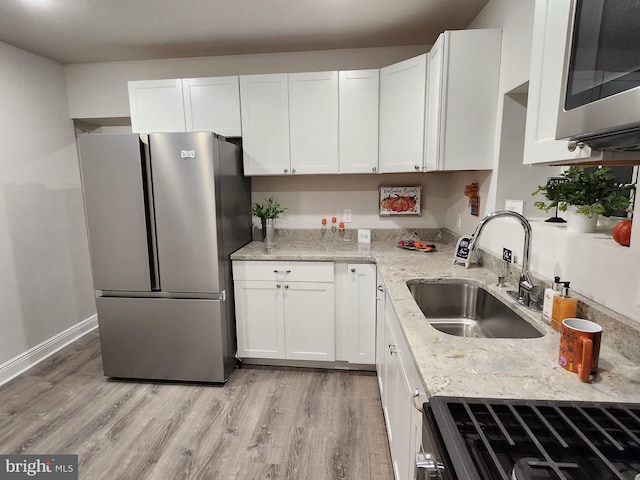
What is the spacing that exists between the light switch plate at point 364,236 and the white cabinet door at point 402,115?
56 centimetres

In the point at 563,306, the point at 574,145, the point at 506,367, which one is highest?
the point at 574,145

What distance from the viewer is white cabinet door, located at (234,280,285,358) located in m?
2.49

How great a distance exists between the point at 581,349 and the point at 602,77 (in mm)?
671

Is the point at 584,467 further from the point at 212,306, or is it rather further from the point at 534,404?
the point at 212,306

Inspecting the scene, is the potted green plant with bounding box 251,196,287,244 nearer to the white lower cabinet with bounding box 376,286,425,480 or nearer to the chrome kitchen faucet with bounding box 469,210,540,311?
the white lower cabinet with bounding box 376,286,425,480

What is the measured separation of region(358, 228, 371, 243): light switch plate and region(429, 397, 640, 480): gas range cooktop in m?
2.05

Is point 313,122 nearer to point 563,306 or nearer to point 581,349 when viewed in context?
point 563,306

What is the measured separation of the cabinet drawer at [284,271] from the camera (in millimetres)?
2420

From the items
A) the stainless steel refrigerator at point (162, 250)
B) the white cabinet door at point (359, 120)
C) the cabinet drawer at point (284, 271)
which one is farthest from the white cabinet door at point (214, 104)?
the cabinet drawer at point (284, 271)

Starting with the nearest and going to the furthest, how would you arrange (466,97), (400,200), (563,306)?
(563,306), (466,97), (400,200)

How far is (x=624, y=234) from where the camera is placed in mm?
1034

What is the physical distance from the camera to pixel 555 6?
2.84 ft

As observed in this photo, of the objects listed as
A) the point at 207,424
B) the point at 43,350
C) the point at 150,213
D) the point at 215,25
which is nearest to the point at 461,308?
the point at 207,424

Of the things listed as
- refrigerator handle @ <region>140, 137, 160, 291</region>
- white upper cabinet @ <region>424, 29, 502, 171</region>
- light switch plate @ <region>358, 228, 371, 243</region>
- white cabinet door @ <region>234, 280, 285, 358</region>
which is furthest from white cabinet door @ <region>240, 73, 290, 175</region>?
white upper cabinet @ <region>424, 29, 502, 171</region>
